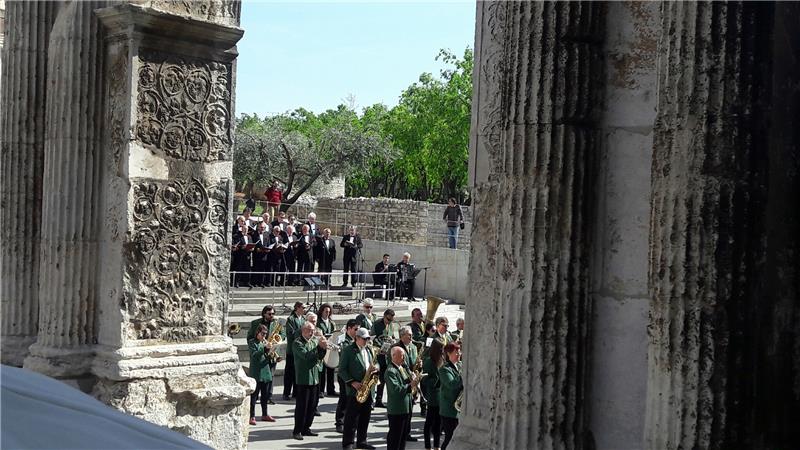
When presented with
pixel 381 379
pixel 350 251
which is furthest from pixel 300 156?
pixel 381 379

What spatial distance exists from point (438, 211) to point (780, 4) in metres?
30.0

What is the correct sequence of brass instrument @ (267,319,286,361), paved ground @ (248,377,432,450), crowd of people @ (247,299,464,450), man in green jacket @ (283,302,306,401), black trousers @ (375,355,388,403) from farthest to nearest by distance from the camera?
man in green jacket @ (283,302,306,401) → black trousers @ (375,355,388,403) → brass instrument @ (267,319,286,361) → paved ground @ (248,377,432,450) → crowd of people @ (247,299,464,450)

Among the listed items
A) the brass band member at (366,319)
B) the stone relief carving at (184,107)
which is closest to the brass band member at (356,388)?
the brass band member at (366,319)

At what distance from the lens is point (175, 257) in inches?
307

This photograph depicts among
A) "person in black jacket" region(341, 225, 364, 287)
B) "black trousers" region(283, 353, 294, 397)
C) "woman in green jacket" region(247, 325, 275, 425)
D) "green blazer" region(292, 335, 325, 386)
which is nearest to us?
"green blazer" region(292, 335, 325, 386)

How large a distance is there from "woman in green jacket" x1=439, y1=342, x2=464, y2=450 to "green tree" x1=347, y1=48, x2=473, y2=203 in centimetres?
3320

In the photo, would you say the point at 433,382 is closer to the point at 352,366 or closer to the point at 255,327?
the point at 352,366

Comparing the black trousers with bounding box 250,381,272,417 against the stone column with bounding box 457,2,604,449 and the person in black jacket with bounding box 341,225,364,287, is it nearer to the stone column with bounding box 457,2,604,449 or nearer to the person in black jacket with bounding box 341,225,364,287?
the stone column with bounding box 457,2,604,449

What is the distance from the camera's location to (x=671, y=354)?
4148 mm

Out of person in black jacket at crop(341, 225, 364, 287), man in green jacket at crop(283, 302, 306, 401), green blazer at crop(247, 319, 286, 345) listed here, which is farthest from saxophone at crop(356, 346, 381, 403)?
person in black jacket at crop(341, 225, 364, 287)

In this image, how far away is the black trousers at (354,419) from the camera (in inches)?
508

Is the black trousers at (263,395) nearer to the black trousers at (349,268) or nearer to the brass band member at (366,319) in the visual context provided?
the brass band member at (366,319)

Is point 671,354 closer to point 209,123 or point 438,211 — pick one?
point 209,123

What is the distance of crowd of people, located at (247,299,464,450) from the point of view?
40.4ft
